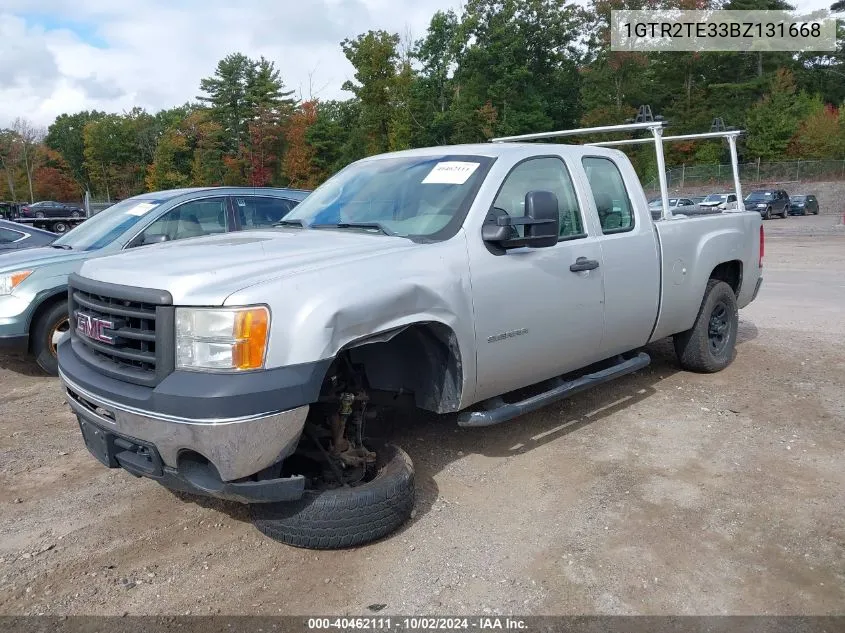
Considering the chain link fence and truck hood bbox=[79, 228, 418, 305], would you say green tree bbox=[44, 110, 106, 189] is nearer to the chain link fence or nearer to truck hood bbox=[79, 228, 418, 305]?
the chain link fence

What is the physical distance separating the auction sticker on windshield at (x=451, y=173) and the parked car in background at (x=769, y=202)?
38.2 meters

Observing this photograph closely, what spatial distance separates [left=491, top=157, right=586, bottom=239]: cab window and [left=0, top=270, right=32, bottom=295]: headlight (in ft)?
14.5

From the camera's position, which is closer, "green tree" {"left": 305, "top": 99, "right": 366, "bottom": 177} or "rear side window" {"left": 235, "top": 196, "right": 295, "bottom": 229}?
"rear side window" {"left": 235, "top": 196, "right": 295, "bottom": 229}

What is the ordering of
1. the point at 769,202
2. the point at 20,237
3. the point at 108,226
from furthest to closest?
the point at 769,202
the point at 20,237
the point at 108,226

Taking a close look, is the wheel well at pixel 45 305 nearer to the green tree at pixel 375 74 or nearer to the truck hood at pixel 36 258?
the truck hood at pixel 36 258

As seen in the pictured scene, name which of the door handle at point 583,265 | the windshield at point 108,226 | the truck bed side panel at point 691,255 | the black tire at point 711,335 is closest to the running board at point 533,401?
the truck bed side panel at point 691,255

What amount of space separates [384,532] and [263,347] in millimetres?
1127

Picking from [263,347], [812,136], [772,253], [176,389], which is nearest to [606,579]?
[263,347]

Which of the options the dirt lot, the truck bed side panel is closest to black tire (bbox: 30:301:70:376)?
the dirt lot

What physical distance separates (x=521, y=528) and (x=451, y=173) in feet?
6.73

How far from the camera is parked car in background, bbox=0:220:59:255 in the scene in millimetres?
8797

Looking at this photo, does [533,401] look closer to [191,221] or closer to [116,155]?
[191,221]

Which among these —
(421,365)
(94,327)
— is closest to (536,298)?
(421,365)

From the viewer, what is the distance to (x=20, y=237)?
29.5 feet
